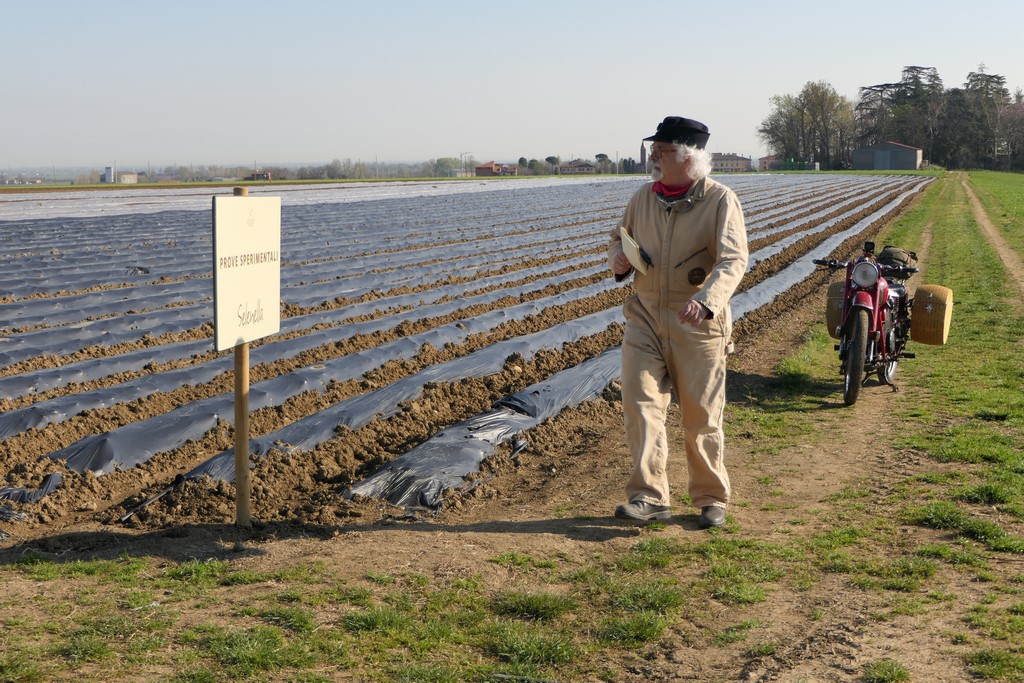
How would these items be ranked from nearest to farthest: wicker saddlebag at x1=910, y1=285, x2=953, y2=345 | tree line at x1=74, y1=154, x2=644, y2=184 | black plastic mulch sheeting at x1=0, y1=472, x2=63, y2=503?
black plastic mulch sheeting at x1=0, y1=472, x2=63, y2=503 < wicker saddlebag at x1=910, y1=285, x2=953, y2=345 < tree line at x1=74, y1=154, x2=644, y2=184

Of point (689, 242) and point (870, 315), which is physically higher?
point (689, 242)

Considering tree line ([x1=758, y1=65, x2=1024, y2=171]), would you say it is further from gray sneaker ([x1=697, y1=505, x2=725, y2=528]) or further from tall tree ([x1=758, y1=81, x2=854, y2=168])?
gray sneaker ([x1=697, y1=505, x2=725, y2=528])

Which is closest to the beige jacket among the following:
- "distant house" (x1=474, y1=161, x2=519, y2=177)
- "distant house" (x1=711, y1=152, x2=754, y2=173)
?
"distant house" (x1=474, y1=161, x2=519, y2=177)

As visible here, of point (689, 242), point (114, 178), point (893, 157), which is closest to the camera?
point (689, 242)

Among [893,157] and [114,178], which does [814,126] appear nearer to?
[893,157]

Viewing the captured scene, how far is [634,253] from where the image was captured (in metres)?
4.81

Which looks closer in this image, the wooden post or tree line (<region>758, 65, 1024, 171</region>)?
the wooden post

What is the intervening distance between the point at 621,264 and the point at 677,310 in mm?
359

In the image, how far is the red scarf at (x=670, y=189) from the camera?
4.88 metres

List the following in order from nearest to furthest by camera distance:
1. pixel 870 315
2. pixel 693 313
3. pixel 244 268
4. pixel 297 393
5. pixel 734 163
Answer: pixel 693 313
pixel 244 268
pixel 870 315
pixel 297 393
pixel 734 163

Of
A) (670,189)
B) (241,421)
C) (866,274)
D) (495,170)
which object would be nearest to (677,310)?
(670,189)

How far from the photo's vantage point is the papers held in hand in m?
4.78

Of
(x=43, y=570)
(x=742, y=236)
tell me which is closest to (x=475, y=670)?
(x=43, y=570)

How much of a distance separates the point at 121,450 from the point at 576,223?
20913mm
